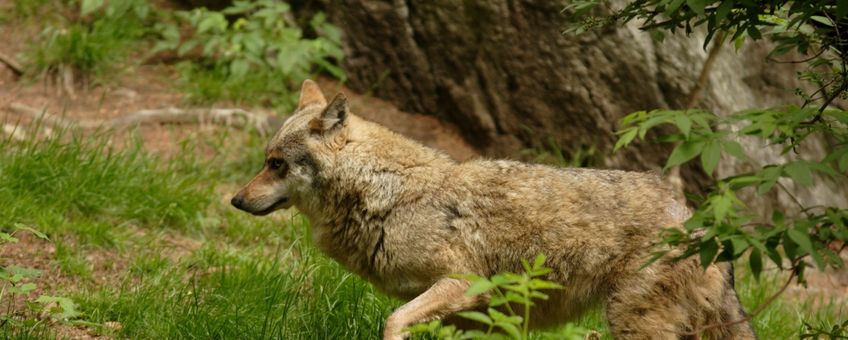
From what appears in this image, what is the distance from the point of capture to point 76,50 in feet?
34.8

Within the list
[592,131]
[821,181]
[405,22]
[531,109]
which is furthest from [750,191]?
[405,22]

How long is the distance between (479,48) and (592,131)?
1.37 meters

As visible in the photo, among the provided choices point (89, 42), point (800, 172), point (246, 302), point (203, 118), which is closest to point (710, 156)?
Answer: point (800, 172)

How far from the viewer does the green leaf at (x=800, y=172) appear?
347 cm

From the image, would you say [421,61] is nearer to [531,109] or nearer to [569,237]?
[531,109]

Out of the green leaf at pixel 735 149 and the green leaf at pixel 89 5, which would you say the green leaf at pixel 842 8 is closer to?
the green leaf at pixel 735 149

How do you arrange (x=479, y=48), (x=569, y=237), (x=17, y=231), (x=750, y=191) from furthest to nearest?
1. (x=479, y=48)
2. (x=750, y=191)
3. (x=17, y=231)
4. (x=569, y=237)

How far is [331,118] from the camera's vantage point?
617 cm

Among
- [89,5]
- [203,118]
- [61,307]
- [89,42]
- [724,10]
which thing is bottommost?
[203,118]

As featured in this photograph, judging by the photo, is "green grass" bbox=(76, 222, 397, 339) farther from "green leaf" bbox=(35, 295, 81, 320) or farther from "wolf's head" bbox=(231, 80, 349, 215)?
"wolf's head" bbox=(231, 80, 349, 215)

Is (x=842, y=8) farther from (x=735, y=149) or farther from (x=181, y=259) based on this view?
(x=181, y=259)

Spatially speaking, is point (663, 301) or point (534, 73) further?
point (534, 73)

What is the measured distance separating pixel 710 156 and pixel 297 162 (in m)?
3.14

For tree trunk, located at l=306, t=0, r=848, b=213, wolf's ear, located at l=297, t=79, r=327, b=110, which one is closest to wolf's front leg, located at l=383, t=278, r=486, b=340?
wolf's ear, located at l=297, t=79, r=327, b=110
